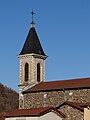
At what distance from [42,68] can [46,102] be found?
7256 mm

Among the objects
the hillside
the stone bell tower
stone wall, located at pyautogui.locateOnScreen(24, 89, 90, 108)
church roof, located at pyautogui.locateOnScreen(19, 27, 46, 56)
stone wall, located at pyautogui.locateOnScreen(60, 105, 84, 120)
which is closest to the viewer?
stone wall, located at pyautogui.locateOnScreen(60, 105, 84, 120)

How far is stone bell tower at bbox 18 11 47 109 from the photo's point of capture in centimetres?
6052

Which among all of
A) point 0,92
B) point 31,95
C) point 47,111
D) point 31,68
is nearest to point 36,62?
point 31,68

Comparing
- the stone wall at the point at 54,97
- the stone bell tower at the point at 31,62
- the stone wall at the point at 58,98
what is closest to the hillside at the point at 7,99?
the stone bell tower at the point at 31,62

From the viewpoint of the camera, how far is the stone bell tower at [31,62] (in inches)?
2383

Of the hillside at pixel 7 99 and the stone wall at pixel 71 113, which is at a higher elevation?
the hillside at pixel 7 99

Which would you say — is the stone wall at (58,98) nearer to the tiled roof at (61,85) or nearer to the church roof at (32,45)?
the tiled roof at (61,85)

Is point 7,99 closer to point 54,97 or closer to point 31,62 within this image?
point 31,62

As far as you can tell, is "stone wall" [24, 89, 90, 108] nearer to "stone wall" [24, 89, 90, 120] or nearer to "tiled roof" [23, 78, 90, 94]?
"stone wall" [24, 89, 90, 120]

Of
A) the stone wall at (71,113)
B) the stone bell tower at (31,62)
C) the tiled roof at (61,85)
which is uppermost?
the stone bell tower at (31,62)

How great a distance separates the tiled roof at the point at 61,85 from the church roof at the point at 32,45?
448 cm

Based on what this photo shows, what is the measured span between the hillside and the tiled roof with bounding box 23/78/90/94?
125ft

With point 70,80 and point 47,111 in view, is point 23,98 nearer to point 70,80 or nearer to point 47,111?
point 70,80

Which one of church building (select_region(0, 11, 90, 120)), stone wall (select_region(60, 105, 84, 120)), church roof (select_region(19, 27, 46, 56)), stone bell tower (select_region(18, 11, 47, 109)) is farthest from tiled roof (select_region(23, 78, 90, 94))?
church roof (select_region(19, 27, 46, 56))
